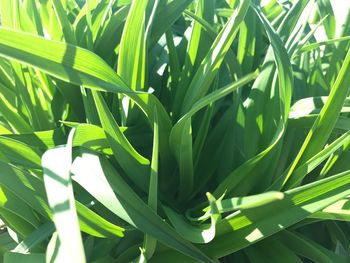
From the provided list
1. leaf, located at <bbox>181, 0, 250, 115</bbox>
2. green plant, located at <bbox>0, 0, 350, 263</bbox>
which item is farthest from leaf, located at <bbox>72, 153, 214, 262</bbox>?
leaf, located at <bbox>181, 0, 250, 115</bbox>

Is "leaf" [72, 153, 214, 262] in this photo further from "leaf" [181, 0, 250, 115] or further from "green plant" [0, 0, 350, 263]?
"leaf" [181, 0, 250, 115]

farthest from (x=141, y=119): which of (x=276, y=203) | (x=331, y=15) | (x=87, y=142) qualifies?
(x=331, y=15)

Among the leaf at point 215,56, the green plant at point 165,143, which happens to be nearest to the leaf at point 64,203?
the green plant at point 165,143

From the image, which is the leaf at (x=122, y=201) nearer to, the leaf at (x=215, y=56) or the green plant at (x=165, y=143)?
the green plant at (x=165, y=143)

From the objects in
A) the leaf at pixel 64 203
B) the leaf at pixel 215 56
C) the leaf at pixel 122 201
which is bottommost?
the leaf at pixel 122 201

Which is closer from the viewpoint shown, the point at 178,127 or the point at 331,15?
the point at 178,127

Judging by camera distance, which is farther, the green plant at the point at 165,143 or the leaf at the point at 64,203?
the green plant at the point at 165,143

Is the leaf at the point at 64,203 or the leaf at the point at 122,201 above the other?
the leaf at the point at 64,203

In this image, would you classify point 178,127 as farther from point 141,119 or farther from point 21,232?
point 21,232

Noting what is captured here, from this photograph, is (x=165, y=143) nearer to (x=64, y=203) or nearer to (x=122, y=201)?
(x=122, y=201)
